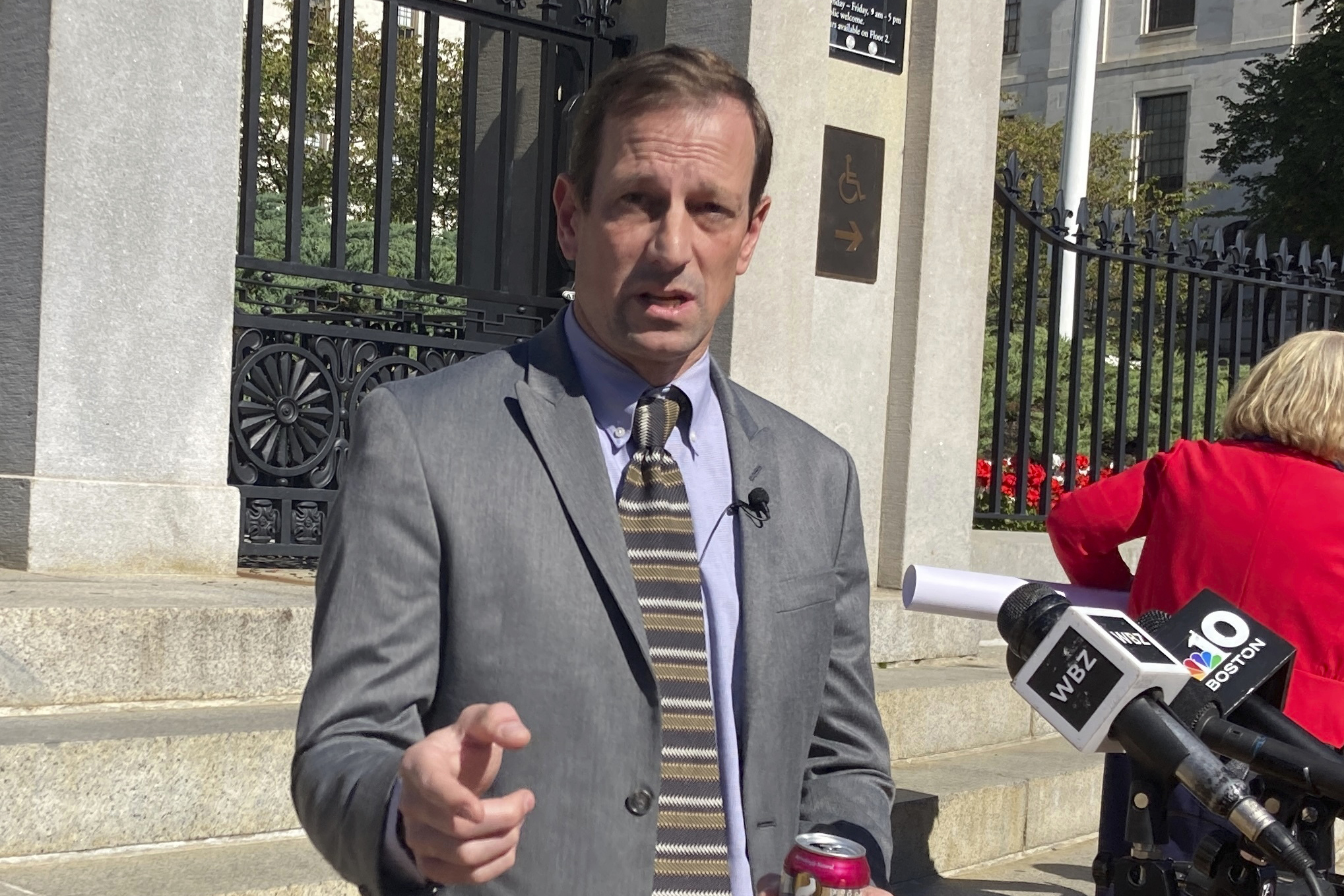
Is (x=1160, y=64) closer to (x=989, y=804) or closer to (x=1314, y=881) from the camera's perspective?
(x=989, y=804)

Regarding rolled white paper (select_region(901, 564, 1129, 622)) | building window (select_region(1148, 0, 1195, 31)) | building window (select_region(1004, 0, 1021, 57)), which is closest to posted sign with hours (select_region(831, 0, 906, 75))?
rolled white paper (select_region(901, 564, 1129, 622))

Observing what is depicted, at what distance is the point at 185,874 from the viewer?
12.3 ft

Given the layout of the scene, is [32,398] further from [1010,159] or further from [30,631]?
[1010,159]

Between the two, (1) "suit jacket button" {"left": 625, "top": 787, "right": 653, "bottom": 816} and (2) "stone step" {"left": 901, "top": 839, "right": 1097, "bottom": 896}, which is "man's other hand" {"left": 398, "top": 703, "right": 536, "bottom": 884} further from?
(2) "stone step" {"left": 901, "top": 839, "right": 1097, "bottom": 896}

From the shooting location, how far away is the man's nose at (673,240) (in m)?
2.10

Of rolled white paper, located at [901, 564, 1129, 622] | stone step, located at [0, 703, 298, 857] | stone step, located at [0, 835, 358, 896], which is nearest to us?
rolled white paper, located at [901, 564, 1129, 622]

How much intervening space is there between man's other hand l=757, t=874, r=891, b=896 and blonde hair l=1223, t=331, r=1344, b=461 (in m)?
2.53

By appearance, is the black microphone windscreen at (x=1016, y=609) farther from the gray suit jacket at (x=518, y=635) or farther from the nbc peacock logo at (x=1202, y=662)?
the gray suit jacket at (x=518, y=635)

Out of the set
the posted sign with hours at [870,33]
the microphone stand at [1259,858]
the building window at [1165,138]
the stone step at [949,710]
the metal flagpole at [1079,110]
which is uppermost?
the building window at [1165,138]

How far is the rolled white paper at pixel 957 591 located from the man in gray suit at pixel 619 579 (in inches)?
27.8

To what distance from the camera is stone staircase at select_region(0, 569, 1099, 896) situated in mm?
3730

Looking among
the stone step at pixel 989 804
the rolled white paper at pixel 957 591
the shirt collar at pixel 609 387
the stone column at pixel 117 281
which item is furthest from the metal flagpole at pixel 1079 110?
the shirt collar at pixel 609 387

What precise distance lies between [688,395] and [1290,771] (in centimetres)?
100

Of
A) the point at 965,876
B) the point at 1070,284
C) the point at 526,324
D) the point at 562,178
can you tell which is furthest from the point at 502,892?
the point at 1070,284
